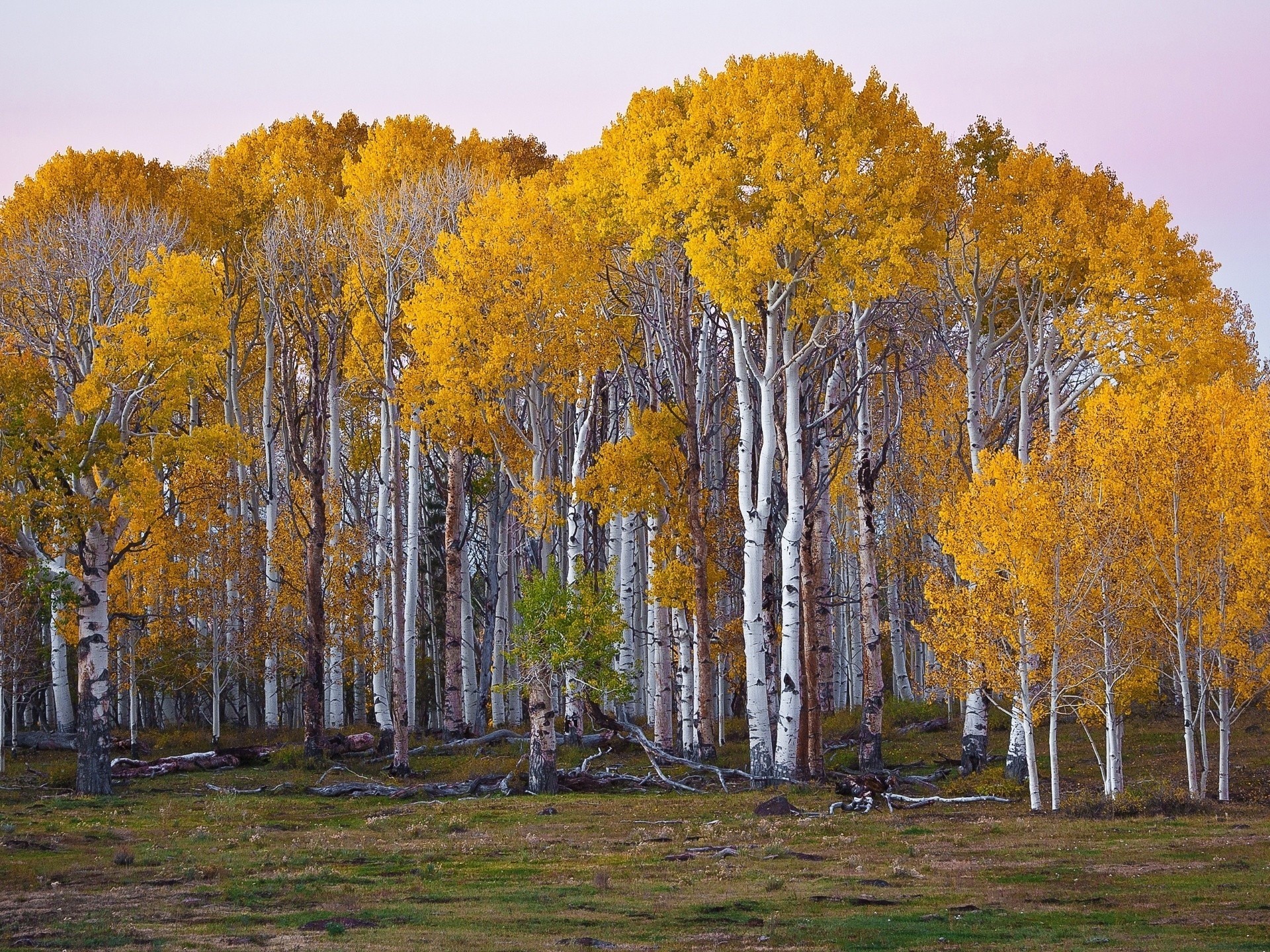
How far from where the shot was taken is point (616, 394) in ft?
142

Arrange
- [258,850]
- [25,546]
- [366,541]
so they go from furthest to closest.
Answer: [366,541], [25,546], [258,850]

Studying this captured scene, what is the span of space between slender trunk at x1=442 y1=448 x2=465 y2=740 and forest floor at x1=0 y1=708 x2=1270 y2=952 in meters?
8.05

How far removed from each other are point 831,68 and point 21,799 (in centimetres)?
2268

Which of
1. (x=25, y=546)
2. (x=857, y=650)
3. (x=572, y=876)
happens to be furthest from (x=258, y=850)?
(x=857, y=650)

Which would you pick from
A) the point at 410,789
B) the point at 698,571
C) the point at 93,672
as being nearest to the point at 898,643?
the point at 698,571

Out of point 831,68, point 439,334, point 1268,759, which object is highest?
point 831,68

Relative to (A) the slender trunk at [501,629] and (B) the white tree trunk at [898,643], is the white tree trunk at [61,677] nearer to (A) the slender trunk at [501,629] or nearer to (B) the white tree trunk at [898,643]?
(A) the slender trunk at [501,629]

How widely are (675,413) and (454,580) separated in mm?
8225

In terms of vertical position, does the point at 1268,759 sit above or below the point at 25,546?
below

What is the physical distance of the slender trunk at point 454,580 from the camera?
35.2 metres

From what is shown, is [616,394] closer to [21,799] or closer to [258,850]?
[21,799]

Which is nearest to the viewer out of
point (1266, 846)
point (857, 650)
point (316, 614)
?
point (1266, 846)

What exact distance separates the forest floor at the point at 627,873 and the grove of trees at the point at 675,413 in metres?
2.94

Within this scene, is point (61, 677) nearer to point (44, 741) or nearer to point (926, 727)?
point (44, 741)
